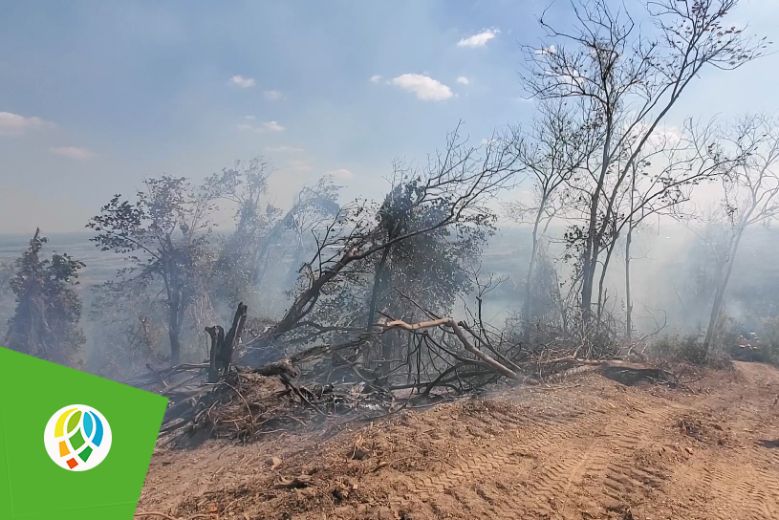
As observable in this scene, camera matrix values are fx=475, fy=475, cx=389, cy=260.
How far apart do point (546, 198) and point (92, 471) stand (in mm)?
21089

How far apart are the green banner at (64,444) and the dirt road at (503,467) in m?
1.82

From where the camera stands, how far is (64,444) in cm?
192

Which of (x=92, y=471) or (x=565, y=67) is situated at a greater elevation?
(x=565, y=67)

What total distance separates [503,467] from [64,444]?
139 inches

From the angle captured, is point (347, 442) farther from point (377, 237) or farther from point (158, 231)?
point (158, 231)

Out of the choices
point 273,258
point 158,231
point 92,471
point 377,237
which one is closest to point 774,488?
point 92,471

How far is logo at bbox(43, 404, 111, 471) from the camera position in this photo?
1.90 m

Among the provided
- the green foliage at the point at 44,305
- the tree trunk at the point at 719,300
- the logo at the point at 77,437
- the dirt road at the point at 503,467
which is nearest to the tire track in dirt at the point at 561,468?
the dirt road at the point at 503,467

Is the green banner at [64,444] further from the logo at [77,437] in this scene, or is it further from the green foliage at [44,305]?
the green foliage at [44,305]

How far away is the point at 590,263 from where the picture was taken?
44.5 ft

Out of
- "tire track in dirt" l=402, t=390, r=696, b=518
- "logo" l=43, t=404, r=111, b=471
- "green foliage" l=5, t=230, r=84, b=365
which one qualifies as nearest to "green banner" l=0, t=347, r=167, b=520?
"logo" l=43, t=404, r=111, b=471

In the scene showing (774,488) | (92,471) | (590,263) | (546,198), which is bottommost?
(774,488)

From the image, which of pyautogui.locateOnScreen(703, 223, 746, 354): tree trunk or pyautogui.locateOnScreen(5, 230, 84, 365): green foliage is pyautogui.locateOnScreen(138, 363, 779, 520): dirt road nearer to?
pyautogui.locateOnScreen(703, 223, 746, 354): tree trunk

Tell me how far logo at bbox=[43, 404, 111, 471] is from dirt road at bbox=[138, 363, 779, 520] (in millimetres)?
1926
